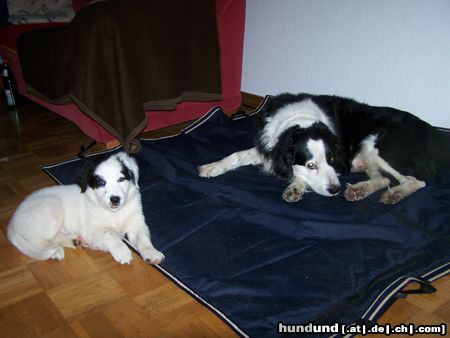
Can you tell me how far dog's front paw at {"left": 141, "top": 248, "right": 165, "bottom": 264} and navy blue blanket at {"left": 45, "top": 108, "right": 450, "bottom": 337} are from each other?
6 centimetres

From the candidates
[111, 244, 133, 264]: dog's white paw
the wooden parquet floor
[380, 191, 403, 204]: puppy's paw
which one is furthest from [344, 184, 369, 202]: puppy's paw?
[111, 244, 133, 264]: dog's white paw

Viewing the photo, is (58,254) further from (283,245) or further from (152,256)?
(283,245)

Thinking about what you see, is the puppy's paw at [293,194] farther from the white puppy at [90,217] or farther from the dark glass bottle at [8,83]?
the dark glass bottle at [8,83]

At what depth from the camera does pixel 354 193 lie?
2416 millimetres

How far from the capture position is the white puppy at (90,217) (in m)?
1.90

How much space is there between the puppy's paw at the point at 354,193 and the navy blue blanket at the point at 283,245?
5 cm

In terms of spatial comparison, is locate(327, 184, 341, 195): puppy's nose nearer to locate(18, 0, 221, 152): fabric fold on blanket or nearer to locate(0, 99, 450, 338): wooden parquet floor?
locate(0, 99, 450, 338): wooden parquet floor

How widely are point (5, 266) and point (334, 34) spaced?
10.3ft

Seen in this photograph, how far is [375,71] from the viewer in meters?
3.33

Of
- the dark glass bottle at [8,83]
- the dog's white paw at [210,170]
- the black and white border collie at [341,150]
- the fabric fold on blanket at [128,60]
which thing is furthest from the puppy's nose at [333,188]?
the dark glass bottle at [8,83]

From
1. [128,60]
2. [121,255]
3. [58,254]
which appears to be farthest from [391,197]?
[128,60]

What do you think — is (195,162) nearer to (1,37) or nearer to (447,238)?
(447,238)

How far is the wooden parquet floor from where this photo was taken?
1582 millimetres

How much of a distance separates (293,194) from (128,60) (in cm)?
159
